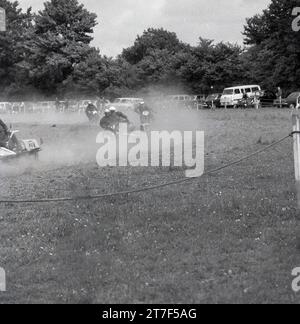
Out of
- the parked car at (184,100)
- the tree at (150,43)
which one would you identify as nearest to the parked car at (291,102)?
the parked car at (184,100)

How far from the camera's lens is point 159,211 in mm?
10133

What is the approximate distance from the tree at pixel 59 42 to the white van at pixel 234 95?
2466 cm

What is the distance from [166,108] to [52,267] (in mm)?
37697

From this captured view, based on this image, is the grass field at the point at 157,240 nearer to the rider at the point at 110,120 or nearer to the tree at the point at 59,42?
the rider at the point at 110,120

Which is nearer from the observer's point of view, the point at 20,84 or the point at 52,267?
the point at 52,267

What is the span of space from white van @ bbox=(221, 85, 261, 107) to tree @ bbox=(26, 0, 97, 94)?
2466 cm

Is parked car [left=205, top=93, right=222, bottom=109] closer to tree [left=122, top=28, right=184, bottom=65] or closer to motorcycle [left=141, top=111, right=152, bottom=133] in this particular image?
motorcycle [left=141, top=111, right=152, bottom=133]

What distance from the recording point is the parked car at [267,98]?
49.0m

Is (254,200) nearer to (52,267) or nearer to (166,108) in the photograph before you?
(52,267)

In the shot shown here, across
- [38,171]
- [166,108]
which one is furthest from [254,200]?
[166,108]

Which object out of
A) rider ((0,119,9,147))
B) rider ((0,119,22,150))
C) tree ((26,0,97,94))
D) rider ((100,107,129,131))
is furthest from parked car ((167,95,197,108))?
rider ((0,119,9,147))

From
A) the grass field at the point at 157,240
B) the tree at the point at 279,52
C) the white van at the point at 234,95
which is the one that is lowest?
the grass field at the point at 157,240

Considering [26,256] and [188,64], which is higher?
[188,64]
